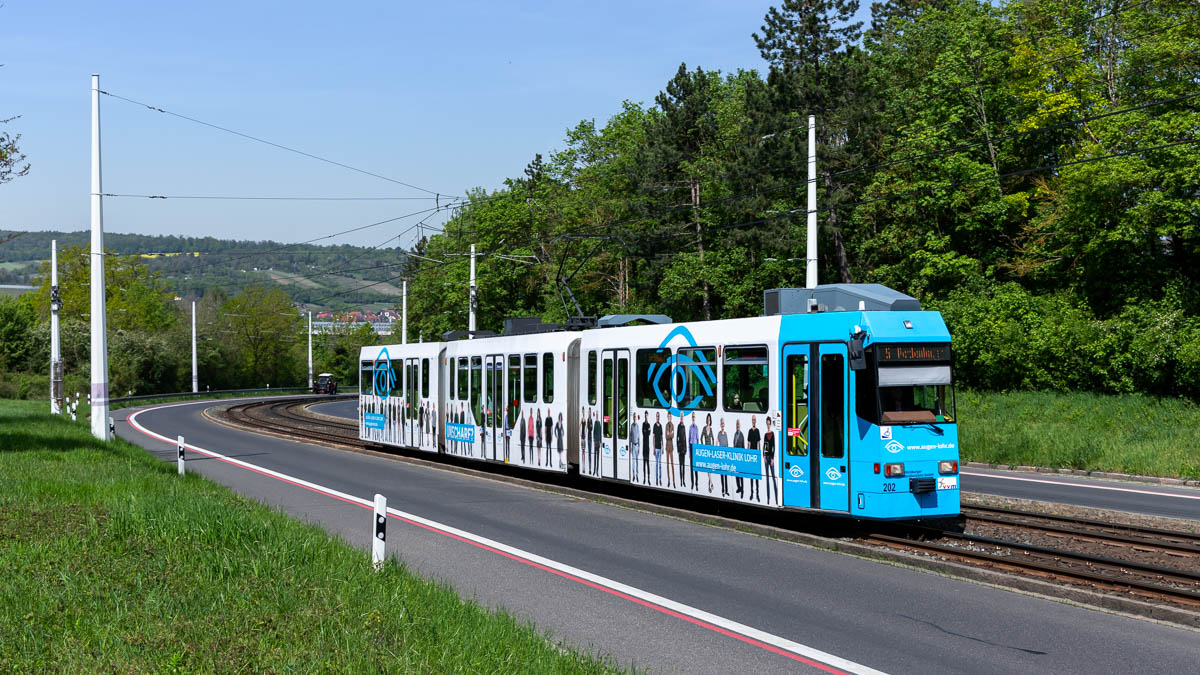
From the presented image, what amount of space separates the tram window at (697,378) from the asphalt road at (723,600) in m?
1.95

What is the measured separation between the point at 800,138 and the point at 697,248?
971 centimetres

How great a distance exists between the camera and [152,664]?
6633mm

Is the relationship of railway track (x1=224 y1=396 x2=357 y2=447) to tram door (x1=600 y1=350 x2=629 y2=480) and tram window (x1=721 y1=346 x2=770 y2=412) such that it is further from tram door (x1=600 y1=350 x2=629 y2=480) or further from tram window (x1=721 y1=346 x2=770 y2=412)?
tram window (x1=721 y1=346 x2=770 y2=412)

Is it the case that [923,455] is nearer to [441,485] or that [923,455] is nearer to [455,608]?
[455,608]

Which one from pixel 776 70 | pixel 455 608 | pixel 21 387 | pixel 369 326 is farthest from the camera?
pixel 369 326

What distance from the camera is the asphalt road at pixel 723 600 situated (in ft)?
28.9

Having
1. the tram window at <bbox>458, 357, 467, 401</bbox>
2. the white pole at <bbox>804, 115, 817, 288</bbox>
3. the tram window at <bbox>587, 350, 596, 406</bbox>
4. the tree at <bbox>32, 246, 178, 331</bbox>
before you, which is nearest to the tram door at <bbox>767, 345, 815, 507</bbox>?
the tram window at <bbox>587, 350, 596, 406</bbox>

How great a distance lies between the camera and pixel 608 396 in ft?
65.8

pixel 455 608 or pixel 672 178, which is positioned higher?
pixel 672 178

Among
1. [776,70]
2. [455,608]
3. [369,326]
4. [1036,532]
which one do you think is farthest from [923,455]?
[369,326]

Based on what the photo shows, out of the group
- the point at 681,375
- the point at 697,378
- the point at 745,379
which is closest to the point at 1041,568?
the point at 745,379

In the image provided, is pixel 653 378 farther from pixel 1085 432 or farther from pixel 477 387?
pixel 1085 432

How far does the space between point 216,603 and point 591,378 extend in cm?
1288

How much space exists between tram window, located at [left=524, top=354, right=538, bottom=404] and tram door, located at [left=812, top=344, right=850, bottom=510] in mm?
8992
